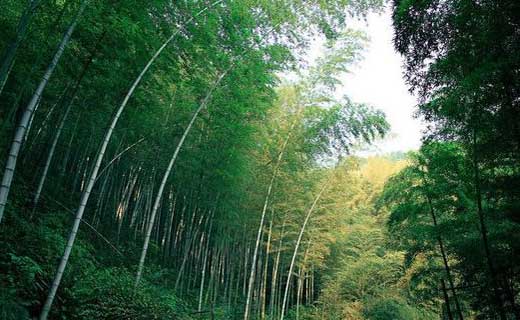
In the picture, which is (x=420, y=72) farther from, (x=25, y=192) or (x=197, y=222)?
(x=197, y=222)

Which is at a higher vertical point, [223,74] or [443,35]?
[223,74]

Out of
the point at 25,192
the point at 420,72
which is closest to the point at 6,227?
the point at 25,192

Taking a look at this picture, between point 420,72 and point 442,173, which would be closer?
point 420,72

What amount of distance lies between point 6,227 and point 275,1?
4.59 metres

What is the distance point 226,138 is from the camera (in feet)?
23.8

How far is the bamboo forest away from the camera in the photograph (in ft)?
11.4

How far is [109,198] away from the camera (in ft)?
30.4

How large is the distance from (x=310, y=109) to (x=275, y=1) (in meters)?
2.82

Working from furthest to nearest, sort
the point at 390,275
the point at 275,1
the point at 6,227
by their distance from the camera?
the point at 390,275 < the point at 275,1 < the point at 6,227

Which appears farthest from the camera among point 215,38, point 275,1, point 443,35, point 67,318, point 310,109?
point 310,109

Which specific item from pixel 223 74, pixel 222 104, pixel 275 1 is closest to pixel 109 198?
pixel 222 104

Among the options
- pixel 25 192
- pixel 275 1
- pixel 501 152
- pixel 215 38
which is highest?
pixel 275 1

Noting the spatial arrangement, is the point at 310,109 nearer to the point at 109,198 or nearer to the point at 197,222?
the point at 197,222

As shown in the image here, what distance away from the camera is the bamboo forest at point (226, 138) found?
11.4 ft
